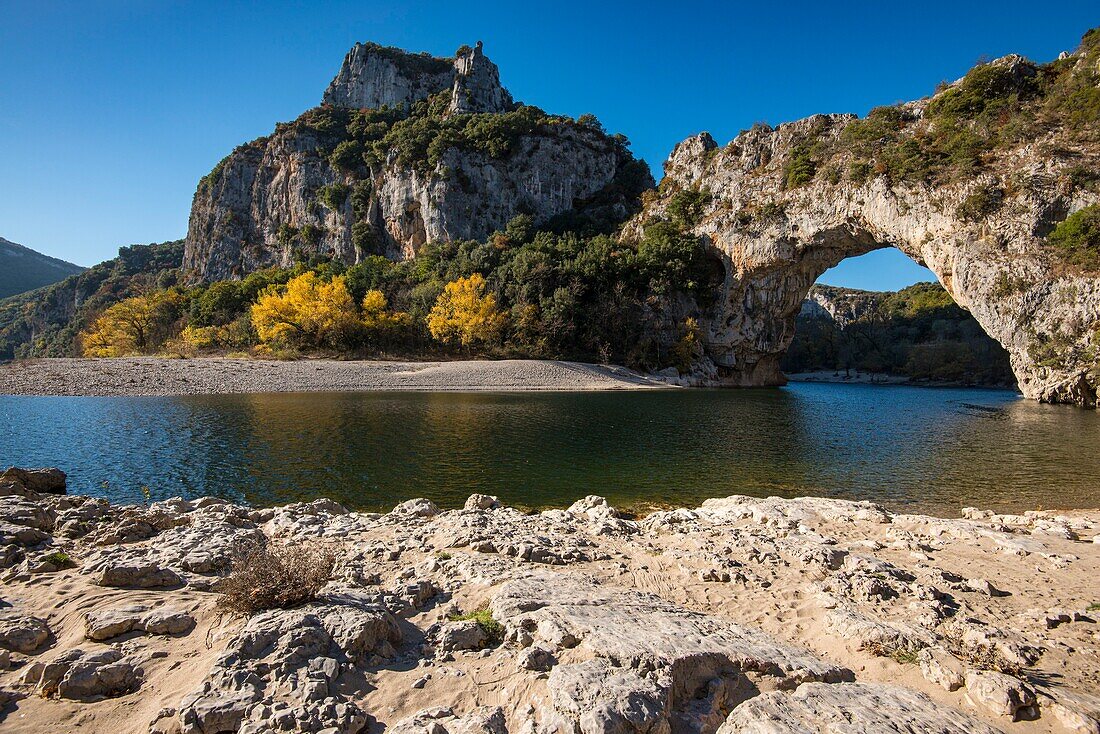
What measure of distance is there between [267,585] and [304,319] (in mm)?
49111

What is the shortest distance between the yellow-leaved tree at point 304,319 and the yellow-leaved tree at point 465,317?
8745mm

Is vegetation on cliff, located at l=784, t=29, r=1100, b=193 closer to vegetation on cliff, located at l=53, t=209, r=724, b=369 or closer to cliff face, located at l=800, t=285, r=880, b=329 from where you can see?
vegetation on cliff, located at l=53, t=209, r=724, b=369

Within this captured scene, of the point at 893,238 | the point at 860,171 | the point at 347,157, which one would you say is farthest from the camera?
the point at 347,157

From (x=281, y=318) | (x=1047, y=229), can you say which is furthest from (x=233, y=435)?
(x=1047, y=229)

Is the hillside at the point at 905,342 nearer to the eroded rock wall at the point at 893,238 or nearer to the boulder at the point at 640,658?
the eroded rock wall at the point at 893,238

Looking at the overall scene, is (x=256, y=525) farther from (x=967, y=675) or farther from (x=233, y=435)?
(x=233, y=435)

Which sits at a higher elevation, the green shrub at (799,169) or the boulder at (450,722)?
the green shrub at (799,169)

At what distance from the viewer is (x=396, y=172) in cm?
6962

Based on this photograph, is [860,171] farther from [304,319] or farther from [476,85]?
[476,85]

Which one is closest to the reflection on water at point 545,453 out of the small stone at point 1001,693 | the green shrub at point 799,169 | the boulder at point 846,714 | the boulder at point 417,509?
the boulder at point 417,509

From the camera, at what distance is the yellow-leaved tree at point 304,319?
47344mm

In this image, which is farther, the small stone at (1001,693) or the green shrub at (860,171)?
the green shrub at (860,171)

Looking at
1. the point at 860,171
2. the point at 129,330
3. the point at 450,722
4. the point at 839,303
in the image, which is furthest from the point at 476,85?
the point at 839,303

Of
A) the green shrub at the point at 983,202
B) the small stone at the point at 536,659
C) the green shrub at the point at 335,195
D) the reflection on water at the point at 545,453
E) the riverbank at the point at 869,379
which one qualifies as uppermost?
the green shrub at the point at 335,195
